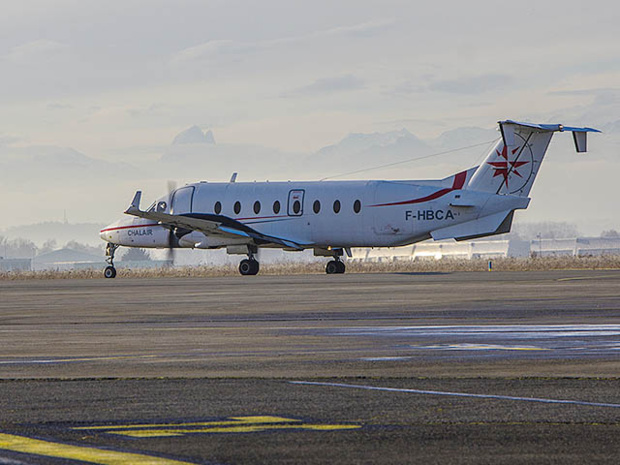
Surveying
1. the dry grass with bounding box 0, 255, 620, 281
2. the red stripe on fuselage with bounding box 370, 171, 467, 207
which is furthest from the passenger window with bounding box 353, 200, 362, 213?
the dry grass with bounding box 0, 255, 620, 281

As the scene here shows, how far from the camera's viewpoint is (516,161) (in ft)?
166

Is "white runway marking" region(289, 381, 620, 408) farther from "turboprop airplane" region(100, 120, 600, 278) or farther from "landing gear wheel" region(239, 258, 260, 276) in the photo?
"landing gear wheel" region(239, 258, 260, 276)

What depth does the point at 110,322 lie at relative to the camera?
22391 mm

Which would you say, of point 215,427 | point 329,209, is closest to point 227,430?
point 215,427

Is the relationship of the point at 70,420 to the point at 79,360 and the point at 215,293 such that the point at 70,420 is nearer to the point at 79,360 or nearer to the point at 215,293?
the point at 79,360

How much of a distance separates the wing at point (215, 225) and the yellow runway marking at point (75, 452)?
46.3 m

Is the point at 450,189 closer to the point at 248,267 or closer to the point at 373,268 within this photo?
the point at 248,267

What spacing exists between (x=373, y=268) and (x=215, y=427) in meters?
54.9

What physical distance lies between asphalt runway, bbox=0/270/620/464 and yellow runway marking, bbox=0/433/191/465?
2 cm

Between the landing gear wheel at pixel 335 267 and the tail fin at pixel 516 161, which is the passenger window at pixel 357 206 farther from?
the tail fin at pixel 516 161

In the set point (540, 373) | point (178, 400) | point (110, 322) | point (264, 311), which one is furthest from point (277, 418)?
point (264, 311)

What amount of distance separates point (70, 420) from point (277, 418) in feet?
5.31

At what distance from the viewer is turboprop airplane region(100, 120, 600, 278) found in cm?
5078

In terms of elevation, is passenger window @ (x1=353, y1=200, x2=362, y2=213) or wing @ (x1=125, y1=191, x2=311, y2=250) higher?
passenger window @ (x1=353, y1=200, x2=362, y2=213)
